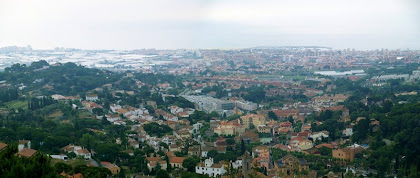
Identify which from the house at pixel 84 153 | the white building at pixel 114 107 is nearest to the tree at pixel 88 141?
the house at pixel 84 153

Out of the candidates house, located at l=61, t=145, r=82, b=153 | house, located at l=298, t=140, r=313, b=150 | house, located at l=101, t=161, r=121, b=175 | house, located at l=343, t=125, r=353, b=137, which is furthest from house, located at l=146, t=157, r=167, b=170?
house, located at l=343, t=125, r=353, b=137

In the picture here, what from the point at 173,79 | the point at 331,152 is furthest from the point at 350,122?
the point at 173,79

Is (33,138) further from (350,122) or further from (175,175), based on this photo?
(350,122)

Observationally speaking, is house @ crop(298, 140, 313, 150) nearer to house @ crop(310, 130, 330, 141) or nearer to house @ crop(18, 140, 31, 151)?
house @ crop(310, 130, 330, 141)

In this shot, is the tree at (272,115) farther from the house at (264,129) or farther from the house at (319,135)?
the house at (319,135)

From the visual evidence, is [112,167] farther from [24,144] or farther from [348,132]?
[348,132]

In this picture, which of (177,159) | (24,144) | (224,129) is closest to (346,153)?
(177,159)
